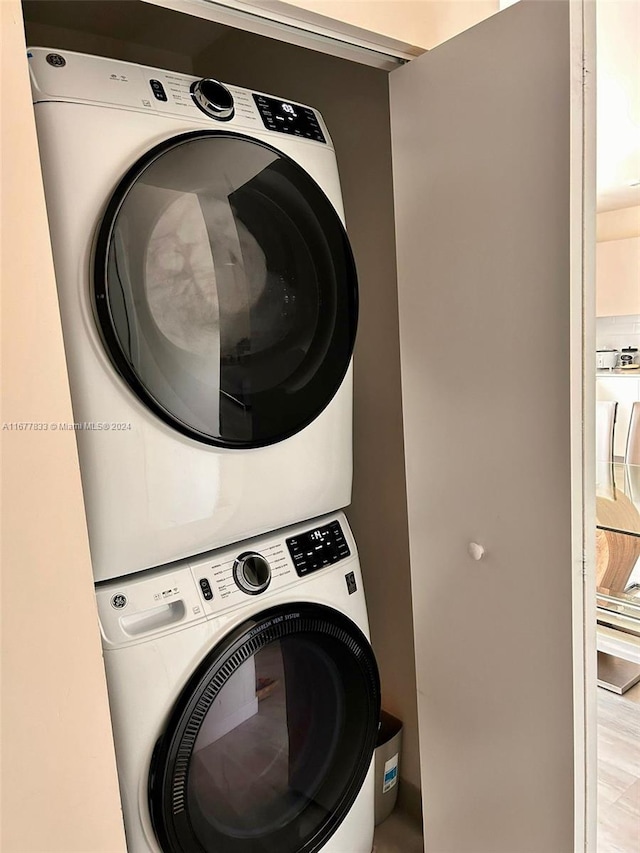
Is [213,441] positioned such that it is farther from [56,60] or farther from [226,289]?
[56,60]

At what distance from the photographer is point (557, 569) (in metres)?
1.10

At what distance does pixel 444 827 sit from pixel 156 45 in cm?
220

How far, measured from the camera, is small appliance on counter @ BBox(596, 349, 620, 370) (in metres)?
1.06

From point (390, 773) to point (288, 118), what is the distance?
1.57 meters

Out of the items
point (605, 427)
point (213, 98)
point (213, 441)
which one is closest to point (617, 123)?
point (605, 427)

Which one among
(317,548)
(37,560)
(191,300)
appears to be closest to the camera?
(37,560)

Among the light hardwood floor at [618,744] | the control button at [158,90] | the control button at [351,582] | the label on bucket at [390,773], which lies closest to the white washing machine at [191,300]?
the control button at [158,90]

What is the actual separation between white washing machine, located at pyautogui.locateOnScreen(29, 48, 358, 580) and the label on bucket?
792 millimetres

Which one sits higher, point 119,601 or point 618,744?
point 119,601

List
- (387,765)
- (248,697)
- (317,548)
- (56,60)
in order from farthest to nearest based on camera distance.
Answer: (387,765) → (317,548) → (248,697) → (56,60)

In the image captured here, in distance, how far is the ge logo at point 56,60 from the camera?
3.25ft

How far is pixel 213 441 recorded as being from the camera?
1139 millimetres

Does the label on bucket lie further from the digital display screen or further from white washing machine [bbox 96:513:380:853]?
the digital display screen

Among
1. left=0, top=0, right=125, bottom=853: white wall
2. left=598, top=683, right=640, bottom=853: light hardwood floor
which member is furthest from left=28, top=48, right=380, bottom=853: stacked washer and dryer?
left=598, top=683, right=640, bottom=853: light hardwood floor
